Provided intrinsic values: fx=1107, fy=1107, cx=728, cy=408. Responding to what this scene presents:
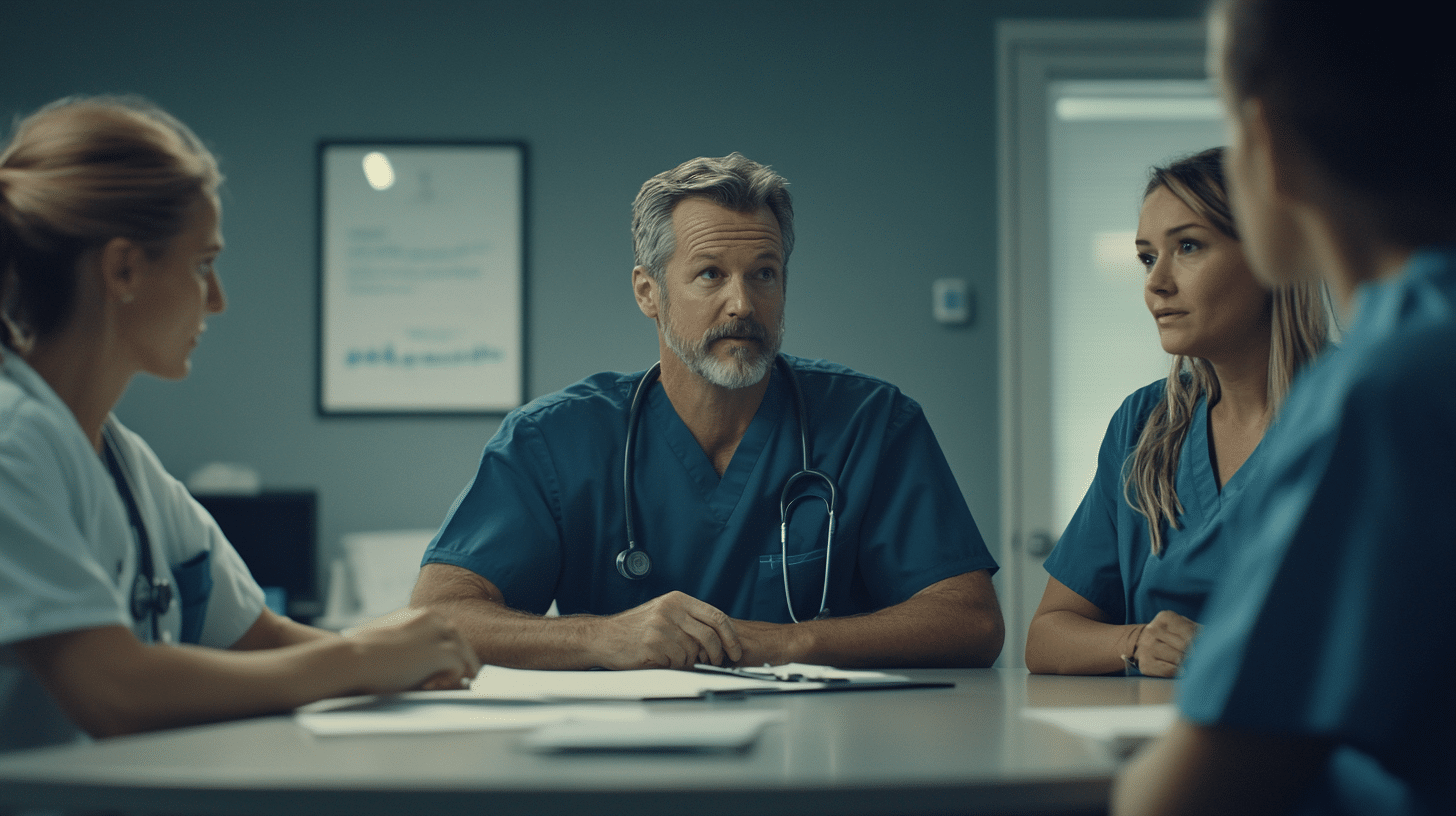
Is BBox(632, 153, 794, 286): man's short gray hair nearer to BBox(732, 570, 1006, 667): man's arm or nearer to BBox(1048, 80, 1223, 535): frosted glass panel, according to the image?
BBox(732, 570, 1006, 667): man's arm

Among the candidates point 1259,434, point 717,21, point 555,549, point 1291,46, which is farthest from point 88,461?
point 717,21

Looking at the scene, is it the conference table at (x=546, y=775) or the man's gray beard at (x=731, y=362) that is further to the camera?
the man's gray beard at (x=731, y=362)

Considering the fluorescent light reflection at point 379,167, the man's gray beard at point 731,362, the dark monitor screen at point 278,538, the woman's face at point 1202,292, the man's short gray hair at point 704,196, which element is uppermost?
the fluorescent light reflection at point 379,167

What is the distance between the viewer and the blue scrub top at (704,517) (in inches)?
60.7

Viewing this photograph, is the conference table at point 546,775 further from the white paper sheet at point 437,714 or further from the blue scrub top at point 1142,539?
the blue scrub top at point 1142,539

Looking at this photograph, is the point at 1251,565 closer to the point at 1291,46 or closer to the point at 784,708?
the point at 1291,46

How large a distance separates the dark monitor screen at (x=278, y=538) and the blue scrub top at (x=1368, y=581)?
8.65ft

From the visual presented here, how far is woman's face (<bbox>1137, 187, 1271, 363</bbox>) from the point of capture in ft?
4.70

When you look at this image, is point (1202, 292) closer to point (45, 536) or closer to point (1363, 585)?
point (1363, 585)

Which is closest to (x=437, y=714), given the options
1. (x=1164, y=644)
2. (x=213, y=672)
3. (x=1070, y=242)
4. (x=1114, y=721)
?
(x=213, y=672)

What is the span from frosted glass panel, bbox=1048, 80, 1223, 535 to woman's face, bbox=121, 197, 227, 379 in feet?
8.25

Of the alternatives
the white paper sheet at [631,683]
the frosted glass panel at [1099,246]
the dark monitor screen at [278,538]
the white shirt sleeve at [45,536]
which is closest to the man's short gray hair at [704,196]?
the white paper sheet at [631,683]

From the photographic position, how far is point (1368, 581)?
1.63ft

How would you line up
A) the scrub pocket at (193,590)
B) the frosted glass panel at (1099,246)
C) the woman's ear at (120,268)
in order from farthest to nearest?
the frosted glass panel at (1099,246), the scrub pocket at (193,590), the woman's ear at (120,268)
